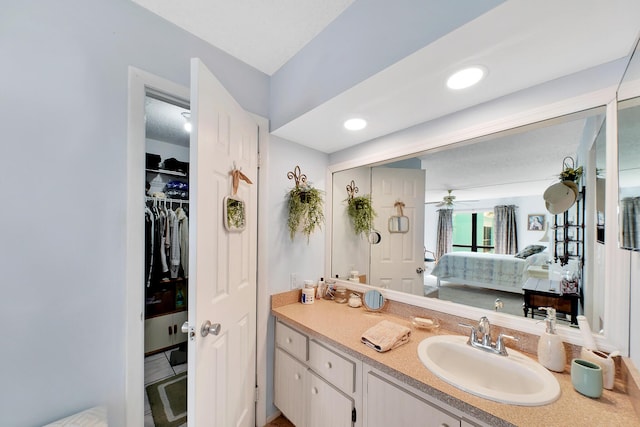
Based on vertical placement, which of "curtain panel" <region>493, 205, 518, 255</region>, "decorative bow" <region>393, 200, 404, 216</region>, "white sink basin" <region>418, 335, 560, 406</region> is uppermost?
"decorative bow" <region>393, 200, 404, 216</region>

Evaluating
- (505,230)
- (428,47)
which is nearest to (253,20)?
(428,47)

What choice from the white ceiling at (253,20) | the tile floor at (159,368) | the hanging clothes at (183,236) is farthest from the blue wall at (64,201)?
the hanging clothes at (183,236)

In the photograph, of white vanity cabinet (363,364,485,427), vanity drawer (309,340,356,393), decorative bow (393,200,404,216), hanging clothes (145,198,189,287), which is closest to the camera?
white vanity cabinet (363,364,485,427)

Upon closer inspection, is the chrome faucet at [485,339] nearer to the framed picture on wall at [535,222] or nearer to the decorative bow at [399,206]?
the framed picture on wall at [535,222]

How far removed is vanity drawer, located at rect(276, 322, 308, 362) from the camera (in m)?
1.44

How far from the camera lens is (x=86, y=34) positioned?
1.03 metres

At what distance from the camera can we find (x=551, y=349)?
0.94 m

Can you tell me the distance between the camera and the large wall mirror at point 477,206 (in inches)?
40.8

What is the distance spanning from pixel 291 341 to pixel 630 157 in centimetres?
177

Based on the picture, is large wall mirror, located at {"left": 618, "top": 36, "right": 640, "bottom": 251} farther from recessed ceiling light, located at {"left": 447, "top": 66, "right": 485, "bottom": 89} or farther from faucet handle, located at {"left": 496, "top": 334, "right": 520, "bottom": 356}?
faucet handle, located at {"left": 496, "top": 334, "right": 520, "bottom": 356}

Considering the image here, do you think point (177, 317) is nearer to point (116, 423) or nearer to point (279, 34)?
point (116, 423)

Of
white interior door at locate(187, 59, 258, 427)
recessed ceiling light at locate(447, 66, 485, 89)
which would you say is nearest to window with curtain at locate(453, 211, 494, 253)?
recessed ceiling light at locate(447, 66, 485, 89)

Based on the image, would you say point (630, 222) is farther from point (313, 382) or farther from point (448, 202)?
point (313, 382)

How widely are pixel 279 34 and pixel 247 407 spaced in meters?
2.26
